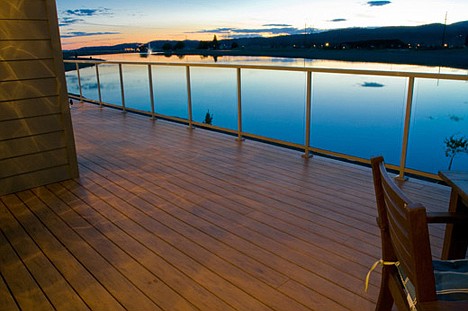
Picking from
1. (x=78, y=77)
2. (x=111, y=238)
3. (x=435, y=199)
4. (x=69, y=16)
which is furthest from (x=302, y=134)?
(x=69, y=16)

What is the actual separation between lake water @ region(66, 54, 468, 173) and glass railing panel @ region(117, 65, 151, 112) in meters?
0.02

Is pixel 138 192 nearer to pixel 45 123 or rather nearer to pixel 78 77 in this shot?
pixel 45 123

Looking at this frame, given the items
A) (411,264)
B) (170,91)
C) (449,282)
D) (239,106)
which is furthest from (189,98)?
(411,264)

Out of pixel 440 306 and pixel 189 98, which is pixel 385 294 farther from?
pixel 189 98

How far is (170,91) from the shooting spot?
591cm

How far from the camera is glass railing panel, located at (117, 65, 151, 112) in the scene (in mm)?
6316

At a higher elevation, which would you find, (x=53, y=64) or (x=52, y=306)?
(x=53, y=64)

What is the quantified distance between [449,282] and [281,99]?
433 cm

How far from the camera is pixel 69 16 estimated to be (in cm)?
1383

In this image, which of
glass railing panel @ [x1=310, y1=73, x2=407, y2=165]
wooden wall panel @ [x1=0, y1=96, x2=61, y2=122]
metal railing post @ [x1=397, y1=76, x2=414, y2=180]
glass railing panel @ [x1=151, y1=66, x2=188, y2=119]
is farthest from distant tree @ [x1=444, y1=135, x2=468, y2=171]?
wooden wall panel @ [x1=0, y1=96, x2=61, y2=122]

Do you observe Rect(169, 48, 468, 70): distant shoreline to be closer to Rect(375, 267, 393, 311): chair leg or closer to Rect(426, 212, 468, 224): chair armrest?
Rect(426, 212, 468, 224): chair armrest

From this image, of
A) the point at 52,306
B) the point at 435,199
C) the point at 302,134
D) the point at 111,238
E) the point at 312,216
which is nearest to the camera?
the point at 52,306

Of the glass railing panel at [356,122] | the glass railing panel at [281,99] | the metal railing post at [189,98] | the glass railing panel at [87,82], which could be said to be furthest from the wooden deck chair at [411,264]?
the glass railing panel at [87,82]

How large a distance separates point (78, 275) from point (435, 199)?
271 centimetres
